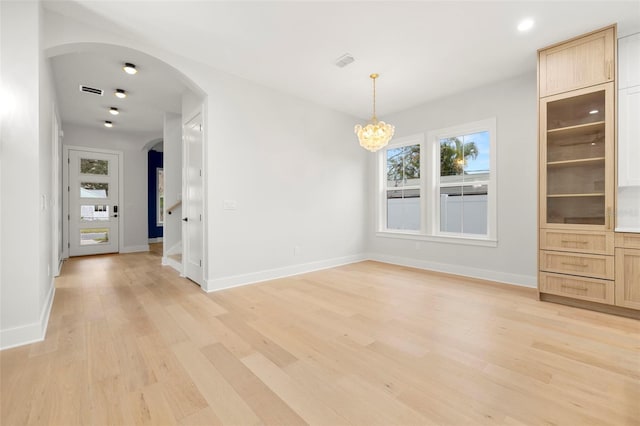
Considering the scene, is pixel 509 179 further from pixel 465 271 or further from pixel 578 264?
pixel 465 271

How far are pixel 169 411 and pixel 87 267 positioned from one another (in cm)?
510

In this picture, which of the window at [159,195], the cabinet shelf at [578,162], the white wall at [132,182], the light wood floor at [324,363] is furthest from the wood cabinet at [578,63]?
the window at [159,195]

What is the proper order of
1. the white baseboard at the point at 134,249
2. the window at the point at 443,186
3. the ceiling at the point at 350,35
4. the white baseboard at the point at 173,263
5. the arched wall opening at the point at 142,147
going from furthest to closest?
the white baseboard at the point at 134,249 → the white baseboard at the point at 173,263 → the window at the point at 443,186 → the arched wall opening at the point at 142,147 → the ceiling at the point at 350,35

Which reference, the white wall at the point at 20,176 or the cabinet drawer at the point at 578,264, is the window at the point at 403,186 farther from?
the white wall at the point at 20,176

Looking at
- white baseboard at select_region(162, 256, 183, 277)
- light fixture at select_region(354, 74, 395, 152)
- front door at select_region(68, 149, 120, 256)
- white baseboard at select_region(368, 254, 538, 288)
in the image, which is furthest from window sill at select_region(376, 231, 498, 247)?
front door at select_region(68, 149, 120, 256)

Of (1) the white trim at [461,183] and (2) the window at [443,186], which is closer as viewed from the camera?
(1) the white trim at [461,183]

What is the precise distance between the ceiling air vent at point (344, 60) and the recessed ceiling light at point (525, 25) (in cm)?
172

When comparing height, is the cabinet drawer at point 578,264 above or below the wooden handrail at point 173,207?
below

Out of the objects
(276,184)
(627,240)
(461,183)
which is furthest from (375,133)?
(627,240)

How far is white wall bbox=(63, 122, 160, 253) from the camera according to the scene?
6844 millimetres

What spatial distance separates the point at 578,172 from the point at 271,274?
13.3 ft

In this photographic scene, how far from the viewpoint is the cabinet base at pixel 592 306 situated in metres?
2.76

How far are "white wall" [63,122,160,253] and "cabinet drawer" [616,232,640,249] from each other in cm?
849

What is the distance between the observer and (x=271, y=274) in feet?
13.9
